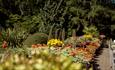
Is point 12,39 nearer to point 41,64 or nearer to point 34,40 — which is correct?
point 34,40

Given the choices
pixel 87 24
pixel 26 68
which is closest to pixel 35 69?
pixel 26 68

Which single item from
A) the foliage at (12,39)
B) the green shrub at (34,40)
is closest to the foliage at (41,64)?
the foliage at (12,39)

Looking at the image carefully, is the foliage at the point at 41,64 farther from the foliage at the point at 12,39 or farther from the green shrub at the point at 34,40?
the green shrub at the point at 34,40

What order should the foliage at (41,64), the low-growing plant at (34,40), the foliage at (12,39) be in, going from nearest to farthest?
the foliage at (41,64) < the foliage at (12,39) < the low-growing plant at (34,40)

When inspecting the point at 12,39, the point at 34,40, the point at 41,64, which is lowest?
the point at 34,40

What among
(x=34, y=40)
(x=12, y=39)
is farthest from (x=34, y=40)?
(x=12, y=39)

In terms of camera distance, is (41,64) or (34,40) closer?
(41,64)

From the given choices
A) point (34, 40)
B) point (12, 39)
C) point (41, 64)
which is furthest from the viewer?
point (34, 40)

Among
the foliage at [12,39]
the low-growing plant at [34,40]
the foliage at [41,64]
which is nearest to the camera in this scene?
the foliage at [41,64]

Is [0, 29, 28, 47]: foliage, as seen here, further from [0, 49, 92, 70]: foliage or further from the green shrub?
[0, 49, 92, 70]: foliage

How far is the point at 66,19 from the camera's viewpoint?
38.3m

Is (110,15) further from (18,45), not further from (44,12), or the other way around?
(18,45)

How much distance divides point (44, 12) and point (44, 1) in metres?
6.89

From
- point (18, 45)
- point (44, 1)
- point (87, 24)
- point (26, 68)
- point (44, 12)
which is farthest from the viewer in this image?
point (44, 1)
